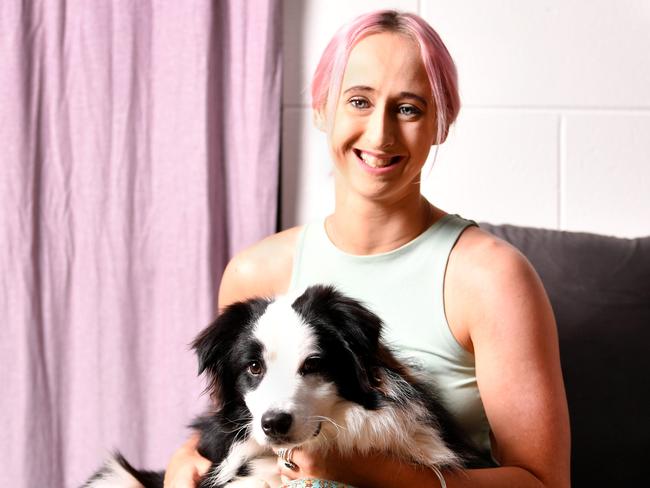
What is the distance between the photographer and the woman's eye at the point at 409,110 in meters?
1.65

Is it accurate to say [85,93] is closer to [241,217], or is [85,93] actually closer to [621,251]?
[241,217]

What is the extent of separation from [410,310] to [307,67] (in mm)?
1202

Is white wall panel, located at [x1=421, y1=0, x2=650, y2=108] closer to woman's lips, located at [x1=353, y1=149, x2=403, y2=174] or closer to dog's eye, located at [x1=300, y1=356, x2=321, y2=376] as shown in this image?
woman's lips, located at [x1=353, y1=149, x2=403, y2=174]

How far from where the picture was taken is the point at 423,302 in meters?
1.66

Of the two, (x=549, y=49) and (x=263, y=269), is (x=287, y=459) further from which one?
(x=549, y=49)

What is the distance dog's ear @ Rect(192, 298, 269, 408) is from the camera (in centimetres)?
145

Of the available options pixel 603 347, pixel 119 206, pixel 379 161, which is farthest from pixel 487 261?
pixel 119 206

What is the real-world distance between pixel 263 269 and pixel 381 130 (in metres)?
0.51

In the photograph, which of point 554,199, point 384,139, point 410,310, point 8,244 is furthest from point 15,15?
point 554,199

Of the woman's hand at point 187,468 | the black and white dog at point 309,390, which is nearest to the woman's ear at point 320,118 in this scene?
the black and white dog at point 309,390

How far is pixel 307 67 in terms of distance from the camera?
2.61 meters

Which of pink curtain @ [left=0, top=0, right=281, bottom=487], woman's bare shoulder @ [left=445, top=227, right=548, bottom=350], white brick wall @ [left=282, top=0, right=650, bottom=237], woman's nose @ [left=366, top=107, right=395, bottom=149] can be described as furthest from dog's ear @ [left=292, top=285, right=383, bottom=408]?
white brick wall @ [left=282, top=0, right=650, bottom=237]

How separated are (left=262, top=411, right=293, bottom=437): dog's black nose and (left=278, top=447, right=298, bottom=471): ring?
0.43ft

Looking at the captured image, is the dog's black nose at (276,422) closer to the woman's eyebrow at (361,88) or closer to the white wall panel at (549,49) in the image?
the woman's eyebrow at (361,88)
